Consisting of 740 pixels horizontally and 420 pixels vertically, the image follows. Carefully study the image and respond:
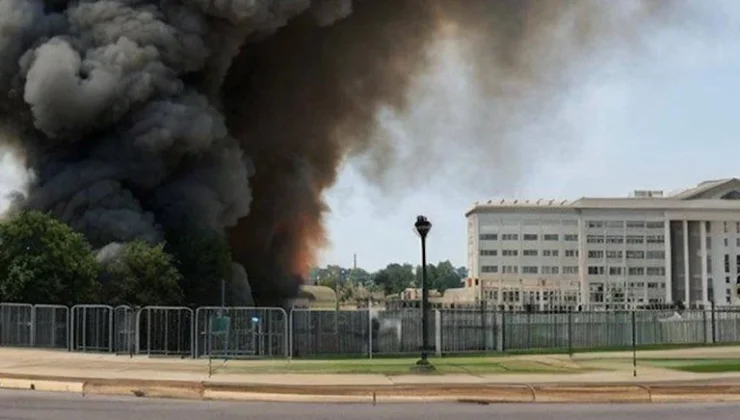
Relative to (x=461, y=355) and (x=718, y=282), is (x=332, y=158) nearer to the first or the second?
(x=461, y=355)

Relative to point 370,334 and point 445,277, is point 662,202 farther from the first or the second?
point 370,334

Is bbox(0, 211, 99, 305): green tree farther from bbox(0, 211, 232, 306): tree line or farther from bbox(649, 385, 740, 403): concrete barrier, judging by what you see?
bbox(649, 385, 740, 403): concrete barrier

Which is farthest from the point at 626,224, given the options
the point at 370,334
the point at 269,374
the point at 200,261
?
the point at 269,374

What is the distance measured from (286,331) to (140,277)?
640 inches

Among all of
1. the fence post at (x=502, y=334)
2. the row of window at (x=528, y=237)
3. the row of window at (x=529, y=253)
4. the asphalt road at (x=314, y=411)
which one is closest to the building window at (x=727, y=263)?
the row of window at (x=529, y=253)

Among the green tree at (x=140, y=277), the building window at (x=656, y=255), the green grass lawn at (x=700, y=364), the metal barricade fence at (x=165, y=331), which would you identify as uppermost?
the building window at (x=656, y=255)

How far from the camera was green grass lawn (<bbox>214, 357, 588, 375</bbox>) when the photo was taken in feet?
59.7

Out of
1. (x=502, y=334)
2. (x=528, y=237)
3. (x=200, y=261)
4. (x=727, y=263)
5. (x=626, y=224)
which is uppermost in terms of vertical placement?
(x=626, y=224)

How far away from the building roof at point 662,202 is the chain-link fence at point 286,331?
93371 millimetres

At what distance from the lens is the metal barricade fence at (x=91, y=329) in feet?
82.2

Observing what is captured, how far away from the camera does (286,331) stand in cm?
2370

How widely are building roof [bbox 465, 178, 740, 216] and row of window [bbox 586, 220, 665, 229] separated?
179 cm

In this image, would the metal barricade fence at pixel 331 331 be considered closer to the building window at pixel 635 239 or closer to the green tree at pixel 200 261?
the green tree at pixel 200 261

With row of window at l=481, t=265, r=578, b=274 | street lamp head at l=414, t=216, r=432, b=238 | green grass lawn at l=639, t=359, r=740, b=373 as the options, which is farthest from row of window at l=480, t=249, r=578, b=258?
street lamp head at l=414, t=216, r=432, b=238
